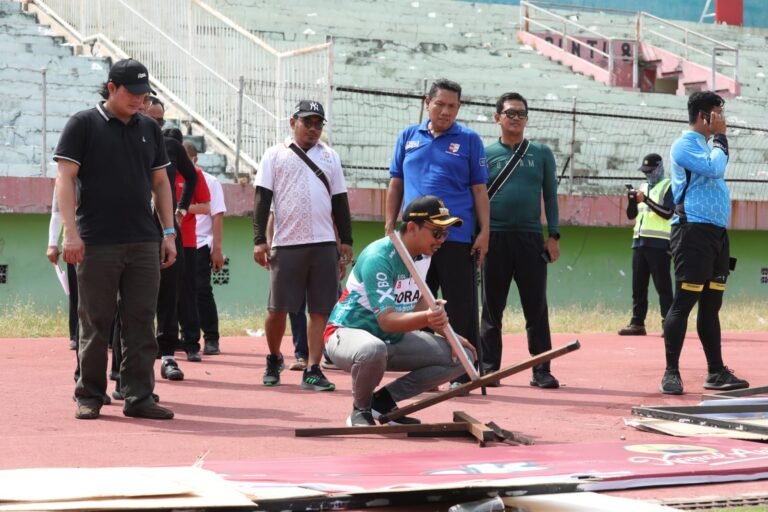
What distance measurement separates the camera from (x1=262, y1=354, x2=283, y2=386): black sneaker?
9297mm

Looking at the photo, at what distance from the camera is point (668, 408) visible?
25.7 feet

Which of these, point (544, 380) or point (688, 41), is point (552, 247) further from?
point (688, 41)

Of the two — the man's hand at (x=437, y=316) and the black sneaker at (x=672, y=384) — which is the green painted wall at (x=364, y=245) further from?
the man's hand at (x=437, y=316)

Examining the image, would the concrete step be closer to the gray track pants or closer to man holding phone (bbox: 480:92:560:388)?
man holding phone (bbox: 480:92:560:388)

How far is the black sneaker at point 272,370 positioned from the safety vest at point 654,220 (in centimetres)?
601

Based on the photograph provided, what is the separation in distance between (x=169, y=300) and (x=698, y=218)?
12.1ft

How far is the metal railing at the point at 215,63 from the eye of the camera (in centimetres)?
1684

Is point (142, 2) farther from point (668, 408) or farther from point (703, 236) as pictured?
point (668, 408)

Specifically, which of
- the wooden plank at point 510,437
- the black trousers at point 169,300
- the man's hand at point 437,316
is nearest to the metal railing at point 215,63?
the black trousers at point 169,300

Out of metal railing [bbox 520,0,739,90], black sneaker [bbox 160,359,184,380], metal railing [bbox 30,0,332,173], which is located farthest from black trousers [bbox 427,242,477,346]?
metal railing [bbox 520,0,739,90]

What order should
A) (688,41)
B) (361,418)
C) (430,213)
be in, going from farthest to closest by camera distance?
(688,41), (361,418), (430,213)

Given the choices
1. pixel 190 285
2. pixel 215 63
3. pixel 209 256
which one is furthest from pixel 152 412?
pixel 215 63

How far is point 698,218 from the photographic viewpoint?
9109mm

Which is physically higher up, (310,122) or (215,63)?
(215,63)
